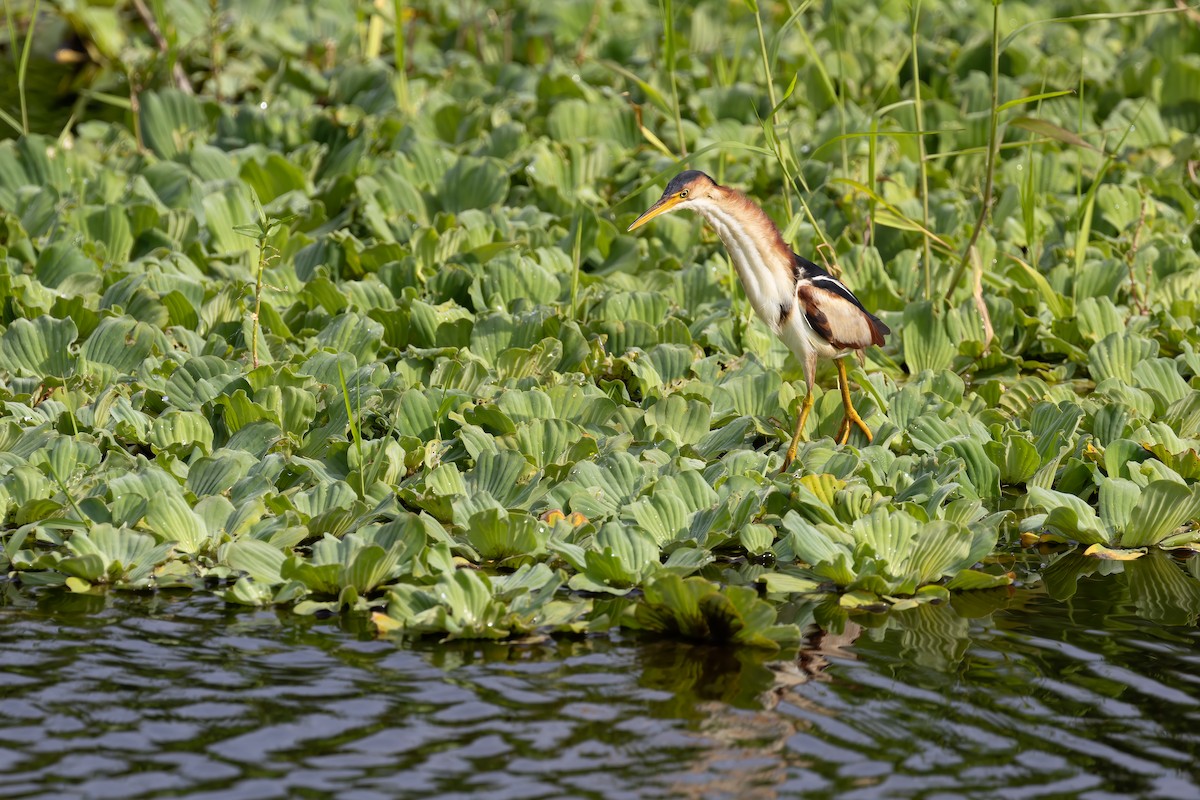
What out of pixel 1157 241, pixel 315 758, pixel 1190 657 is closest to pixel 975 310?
pixel 1157 241

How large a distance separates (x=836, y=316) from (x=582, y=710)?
233 cm

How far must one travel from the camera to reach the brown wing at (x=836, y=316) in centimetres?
541

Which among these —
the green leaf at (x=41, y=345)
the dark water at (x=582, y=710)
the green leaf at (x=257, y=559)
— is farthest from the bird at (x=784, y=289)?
the green leaf at (x=41, y=345)

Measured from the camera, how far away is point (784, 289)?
5.46m

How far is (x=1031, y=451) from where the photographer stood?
5.02 meters

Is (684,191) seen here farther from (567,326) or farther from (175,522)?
(175,522)

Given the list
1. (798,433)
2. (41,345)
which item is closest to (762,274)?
(798,433)

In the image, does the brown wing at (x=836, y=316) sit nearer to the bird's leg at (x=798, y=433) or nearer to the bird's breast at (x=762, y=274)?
the bird's breast at (x=762, y=274)

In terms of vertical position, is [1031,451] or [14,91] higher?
[14,91]

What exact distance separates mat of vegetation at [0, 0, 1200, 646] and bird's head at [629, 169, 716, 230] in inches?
3.9

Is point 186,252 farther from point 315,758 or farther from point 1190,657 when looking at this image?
point 1190,657

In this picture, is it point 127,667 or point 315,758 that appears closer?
point 315,758

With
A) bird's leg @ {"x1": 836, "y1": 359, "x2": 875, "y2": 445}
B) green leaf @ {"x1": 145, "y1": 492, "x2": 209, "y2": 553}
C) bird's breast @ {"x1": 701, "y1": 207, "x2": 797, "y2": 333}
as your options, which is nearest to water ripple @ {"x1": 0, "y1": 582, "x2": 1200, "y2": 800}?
green leaf @ {"x1": 145, "y1": 492, "x2": 209, "y2": 553}

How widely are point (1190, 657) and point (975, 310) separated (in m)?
2.61
